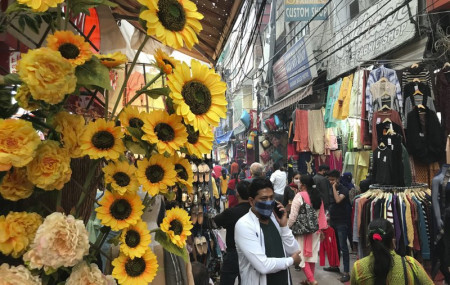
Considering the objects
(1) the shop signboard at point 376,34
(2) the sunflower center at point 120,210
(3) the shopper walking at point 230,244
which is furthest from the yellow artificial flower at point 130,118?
(1) the shop signboard at point 376,34

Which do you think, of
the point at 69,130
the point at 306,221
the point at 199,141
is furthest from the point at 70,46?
the point at 306,221

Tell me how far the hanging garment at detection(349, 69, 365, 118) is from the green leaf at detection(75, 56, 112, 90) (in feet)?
22.2

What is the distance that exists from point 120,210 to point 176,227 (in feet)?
0.66

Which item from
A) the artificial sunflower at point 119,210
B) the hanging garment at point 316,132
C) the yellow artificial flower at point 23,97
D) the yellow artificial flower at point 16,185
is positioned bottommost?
the artificial sunflower at point 119,210

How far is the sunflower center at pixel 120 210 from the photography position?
1.13 m

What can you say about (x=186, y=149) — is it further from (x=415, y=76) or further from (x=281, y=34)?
(x=281, y=34)

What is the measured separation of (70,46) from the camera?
1.08 metres

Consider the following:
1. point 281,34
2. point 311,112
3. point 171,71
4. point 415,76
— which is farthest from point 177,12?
point 281,34

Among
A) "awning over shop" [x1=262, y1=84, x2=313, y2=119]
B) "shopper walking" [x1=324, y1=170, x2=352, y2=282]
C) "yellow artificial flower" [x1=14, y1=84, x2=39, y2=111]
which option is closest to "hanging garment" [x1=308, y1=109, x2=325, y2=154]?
"awning over shop" [x1=262, y1=84, x2=313, y2=119]

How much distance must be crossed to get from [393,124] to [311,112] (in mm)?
4740

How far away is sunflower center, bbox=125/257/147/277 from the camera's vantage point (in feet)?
3.78

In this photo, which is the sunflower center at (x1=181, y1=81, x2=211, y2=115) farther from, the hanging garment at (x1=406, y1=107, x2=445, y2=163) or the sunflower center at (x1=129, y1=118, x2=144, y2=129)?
the hanging garment at (x1=406, y1=107, x2=445, y2=163)

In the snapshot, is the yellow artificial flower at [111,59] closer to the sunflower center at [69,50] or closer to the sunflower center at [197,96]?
the sunflower center at [69,50]

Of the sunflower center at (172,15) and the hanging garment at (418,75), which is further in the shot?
the hanging garment at (418,75)
